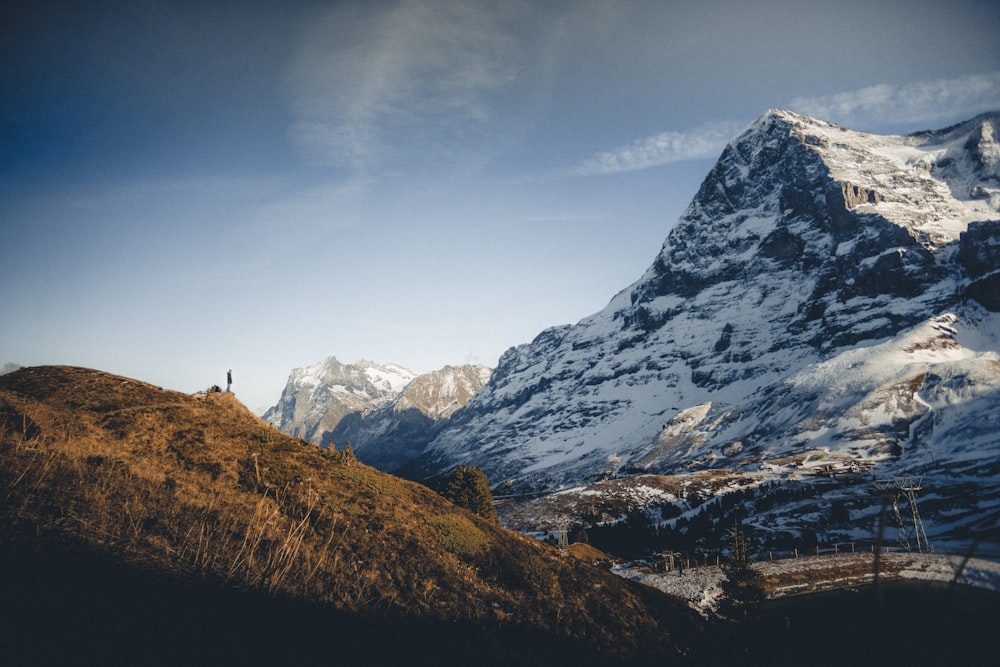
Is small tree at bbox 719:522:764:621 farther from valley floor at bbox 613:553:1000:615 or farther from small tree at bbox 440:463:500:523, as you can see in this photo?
small tree at bbox 440:463:500:523

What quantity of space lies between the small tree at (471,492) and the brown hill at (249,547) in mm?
30591

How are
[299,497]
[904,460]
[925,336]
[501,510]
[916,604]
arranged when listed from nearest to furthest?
[916,604]
[299,497]
[904,460]
[501,510]
[925,336]

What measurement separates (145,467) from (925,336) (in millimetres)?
249401

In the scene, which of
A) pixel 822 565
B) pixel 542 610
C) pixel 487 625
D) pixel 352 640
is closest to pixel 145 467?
pixel 352 640

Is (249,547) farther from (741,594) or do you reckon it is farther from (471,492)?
(471,492)

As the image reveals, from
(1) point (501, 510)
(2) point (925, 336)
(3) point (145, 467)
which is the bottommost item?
(1) point (501, 510)

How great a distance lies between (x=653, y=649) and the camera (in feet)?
75.7

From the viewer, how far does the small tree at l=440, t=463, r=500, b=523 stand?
188 ft

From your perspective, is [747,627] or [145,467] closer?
[145,467]

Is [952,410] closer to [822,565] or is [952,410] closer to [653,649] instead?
[822,565]

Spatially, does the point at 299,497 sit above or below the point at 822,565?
above

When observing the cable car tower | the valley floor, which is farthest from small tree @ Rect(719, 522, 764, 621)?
the cable car tower

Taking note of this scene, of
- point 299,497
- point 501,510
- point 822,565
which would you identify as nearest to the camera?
point 299,497

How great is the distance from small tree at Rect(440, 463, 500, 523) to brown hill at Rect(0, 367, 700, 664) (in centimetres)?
3059
